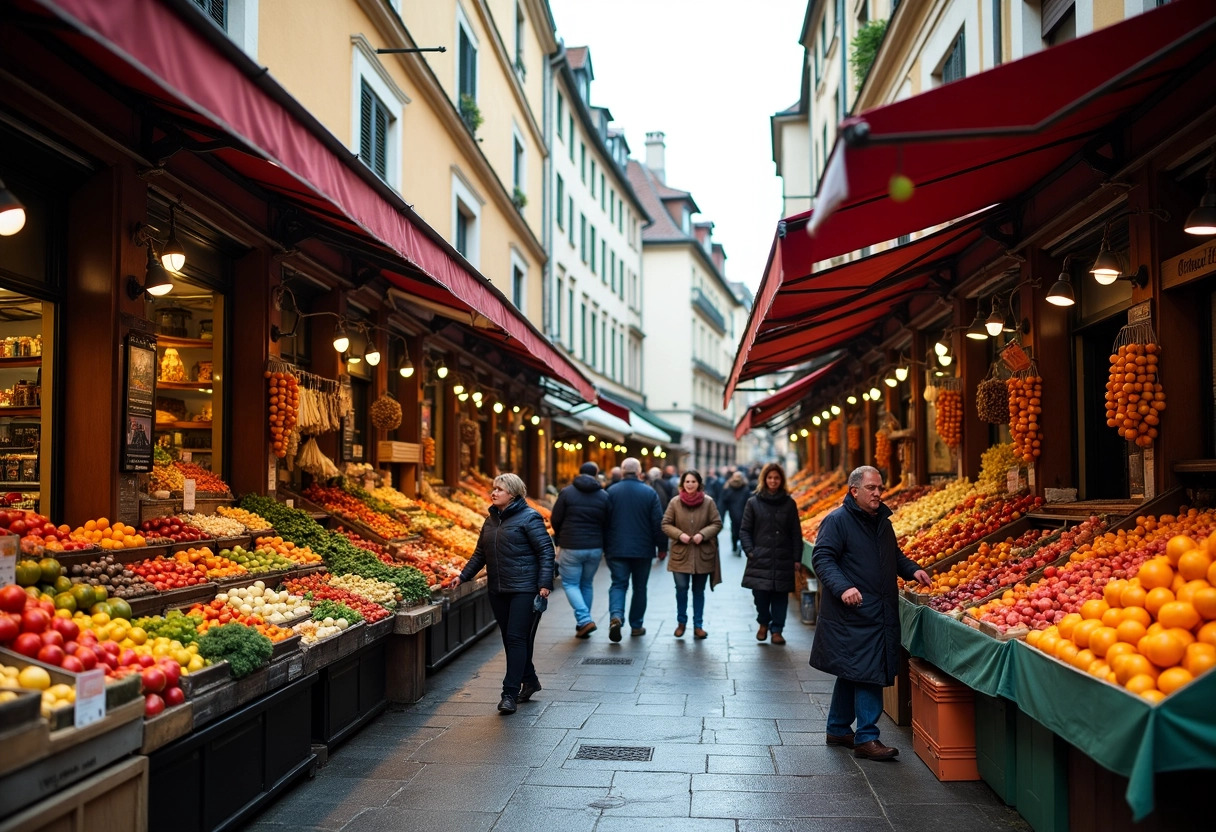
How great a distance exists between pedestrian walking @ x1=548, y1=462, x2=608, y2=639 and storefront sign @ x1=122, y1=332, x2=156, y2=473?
5.14 meters

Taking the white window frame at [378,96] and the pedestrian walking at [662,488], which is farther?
the pedestrian walking at [662,488]

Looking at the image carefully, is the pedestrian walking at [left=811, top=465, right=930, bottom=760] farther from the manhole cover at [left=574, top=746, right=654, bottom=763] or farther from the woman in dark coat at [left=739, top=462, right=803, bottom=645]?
the woman in dark coat at [left=739, top=462, right=803, bottom=645]

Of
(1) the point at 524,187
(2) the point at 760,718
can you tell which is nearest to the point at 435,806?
(2) the point at 760,718

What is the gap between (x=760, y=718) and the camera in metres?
7.84

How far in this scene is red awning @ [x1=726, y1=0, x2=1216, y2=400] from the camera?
3.99m

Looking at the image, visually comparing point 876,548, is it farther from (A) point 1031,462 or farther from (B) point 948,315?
(B) point 948,315

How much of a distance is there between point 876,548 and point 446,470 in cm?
1160

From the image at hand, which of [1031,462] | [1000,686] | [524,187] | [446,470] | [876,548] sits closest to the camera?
[1000,686]

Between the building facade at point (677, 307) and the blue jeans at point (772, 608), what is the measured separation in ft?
130

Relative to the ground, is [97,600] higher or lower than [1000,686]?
higher

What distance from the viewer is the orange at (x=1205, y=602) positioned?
4270 mm

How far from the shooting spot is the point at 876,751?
6605mm

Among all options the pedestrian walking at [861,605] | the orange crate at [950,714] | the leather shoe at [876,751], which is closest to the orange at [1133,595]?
the orange crate at [950,714]

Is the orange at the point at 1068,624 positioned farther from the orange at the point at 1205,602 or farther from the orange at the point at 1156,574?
the orange at the point at 1205,602
